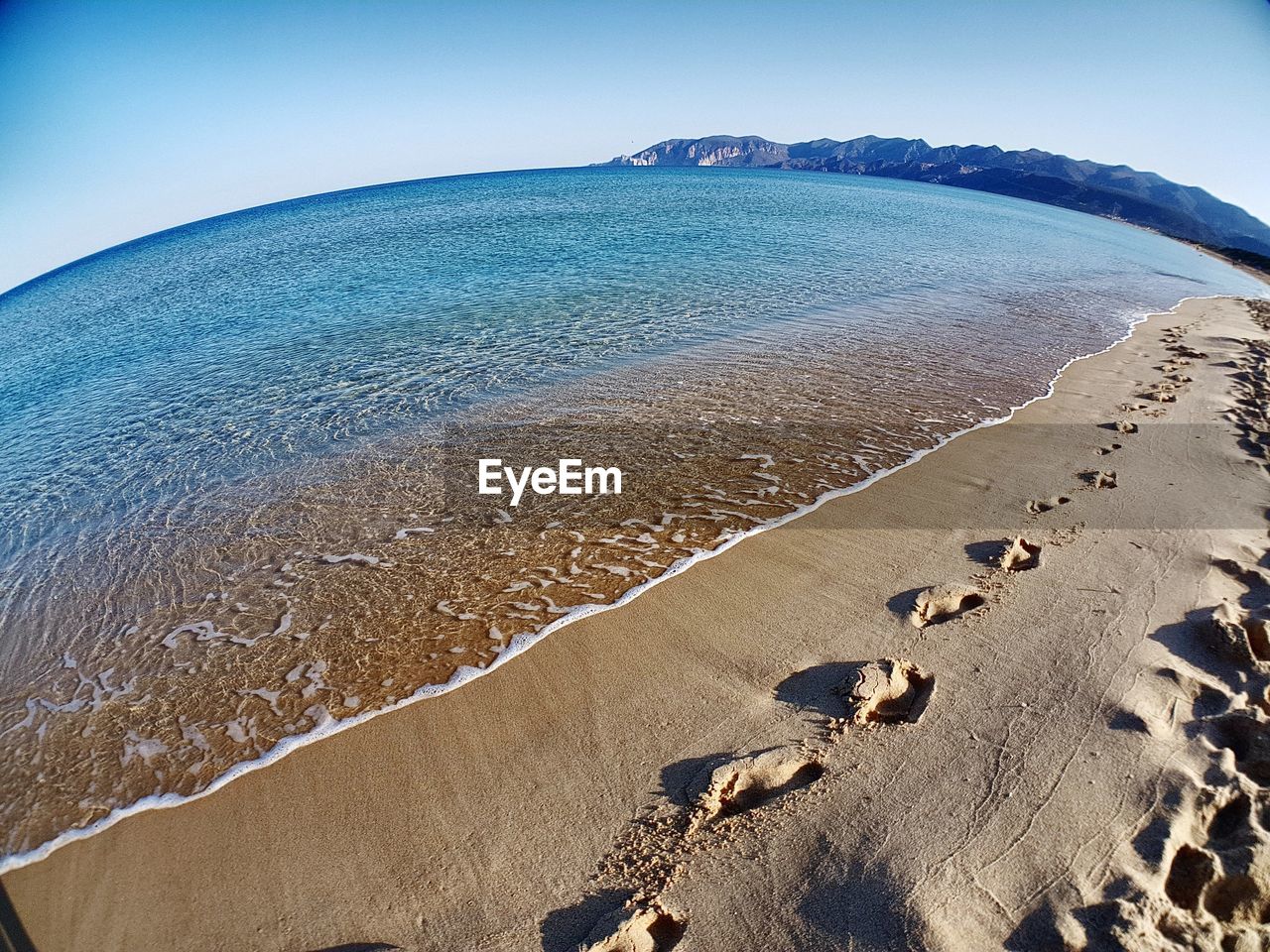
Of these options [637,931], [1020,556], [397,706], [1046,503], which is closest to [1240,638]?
[1020,556]

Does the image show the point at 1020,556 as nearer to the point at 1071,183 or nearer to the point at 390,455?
the point at 390,455

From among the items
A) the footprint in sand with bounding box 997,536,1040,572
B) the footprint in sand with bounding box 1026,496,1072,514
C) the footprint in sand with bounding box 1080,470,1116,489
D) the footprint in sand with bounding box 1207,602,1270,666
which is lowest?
the footprint in sand with bounding box 997,536,1040,572

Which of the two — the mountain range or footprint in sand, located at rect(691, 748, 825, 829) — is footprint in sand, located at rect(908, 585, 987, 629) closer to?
footprint in sand, located at rect(691, 748, 825, 829)

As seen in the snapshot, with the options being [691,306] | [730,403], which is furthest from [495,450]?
[691,306]

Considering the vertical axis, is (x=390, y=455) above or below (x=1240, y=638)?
below

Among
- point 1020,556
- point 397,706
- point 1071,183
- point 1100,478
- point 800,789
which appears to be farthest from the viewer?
point 1071,183

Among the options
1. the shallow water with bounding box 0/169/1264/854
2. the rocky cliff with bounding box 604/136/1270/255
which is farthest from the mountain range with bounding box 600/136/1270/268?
the shallow water with bounding box 0/169/1264/854
